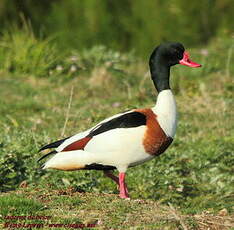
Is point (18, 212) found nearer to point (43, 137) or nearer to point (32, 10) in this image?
point (43, 137)

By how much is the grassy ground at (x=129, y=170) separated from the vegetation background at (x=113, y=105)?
13 mm

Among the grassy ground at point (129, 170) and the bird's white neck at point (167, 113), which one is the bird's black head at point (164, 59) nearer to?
the bird's white neck at point (167, 113)

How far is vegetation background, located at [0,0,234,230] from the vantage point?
5.34 m

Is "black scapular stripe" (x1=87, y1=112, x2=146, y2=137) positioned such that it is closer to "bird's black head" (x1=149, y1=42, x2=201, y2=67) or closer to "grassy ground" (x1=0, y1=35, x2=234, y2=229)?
"grassy ground" (x1=0, y1=35, x2=234, y2=229)

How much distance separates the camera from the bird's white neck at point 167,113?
5832mm

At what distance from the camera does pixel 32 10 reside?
16.1 m

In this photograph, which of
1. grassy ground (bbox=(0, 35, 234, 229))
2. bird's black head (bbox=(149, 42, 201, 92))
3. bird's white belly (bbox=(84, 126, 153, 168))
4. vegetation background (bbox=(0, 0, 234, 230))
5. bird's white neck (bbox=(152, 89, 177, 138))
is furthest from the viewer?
bird's black head (bbox=(149, 42, 201, 92))

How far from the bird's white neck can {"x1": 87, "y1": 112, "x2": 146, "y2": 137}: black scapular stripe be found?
158mm

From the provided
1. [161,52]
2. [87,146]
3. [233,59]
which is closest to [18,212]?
[87,146]

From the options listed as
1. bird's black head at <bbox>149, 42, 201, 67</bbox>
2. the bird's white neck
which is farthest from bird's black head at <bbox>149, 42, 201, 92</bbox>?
the bird's white neck

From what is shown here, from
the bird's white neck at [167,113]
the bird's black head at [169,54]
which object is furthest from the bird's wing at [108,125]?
the bird's black head at [169,54]

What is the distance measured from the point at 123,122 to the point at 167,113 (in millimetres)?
385

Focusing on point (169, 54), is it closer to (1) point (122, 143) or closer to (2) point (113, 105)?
(1) point (122, 143)

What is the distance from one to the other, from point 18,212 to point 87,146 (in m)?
1.01
